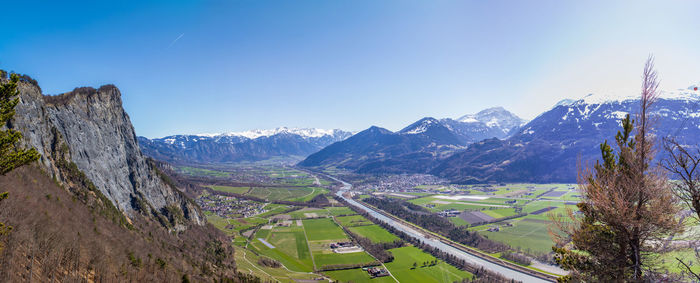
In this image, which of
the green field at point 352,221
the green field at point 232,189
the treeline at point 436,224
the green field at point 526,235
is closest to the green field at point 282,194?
the green field at point 232,189

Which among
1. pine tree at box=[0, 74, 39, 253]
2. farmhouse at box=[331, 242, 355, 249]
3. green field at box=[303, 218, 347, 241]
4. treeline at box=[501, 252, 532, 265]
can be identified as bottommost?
treeline at box=[501, 252, 532, 265]

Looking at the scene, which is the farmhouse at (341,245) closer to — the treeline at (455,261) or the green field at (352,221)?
the treeline at (455,261)

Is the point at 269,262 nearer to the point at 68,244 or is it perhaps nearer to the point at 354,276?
the point at 354,276

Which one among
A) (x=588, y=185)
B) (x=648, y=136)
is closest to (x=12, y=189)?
(x=588, y=185)

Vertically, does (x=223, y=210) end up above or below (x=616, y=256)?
below

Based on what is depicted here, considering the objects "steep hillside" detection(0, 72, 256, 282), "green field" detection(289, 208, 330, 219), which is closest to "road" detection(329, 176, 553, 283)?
"green field" detection(289, 208, 330, 219)

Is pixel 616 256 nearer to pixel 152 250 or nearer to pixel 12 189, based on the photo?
pixel 12 189

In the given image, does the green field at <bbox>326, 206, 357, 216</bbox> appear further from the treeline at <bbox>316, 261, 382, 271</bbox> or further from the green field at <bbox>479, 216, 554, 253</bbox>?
the treeline at <bbox>316, 261, 382, 271</bbox>
